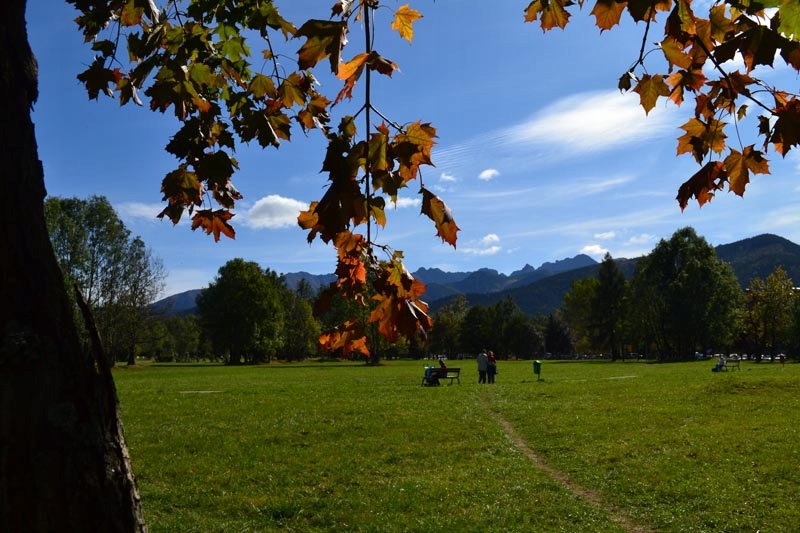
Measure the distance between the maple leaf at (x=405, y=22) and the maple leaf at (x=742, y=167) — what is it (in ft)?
5.18

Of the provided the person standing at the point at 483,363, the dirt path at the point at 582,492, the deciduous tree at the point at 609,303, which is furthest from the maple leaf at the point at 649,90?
the deciduous tree at the point at 609,303

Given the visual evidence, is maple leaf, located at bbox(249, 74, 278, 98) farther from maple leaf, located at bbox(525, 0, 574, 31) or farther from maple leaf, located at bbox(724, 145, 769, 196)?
maple leaf, located at bbox(724, 145, 769, 196)

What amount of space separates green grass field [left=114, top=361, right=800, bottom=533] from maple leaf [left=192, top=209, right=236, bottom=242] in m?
5.08

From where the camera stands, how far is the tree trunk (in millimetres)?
1777

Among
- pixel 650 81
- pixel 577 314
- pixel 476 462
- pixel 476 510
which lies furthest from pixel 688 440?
pixel 577 314

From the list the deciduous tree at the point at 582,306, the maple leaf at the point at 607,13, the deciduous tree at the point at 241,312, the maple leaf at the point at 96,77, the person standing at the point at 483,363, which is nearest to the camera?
the maple leaf at the point at 607,13

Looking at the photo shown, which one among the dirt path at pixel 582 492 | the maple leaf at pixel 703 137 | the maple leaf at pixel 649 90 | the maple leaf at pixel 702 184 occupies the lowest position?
the dirt path at pixel 582 492

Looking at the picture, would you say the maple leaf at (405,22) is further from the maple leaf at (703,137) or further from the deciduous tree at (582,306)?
the deciduous tree at (582,306)

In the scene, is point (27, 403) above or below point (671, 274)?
below

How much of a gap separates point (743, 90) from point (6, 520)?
316 cm

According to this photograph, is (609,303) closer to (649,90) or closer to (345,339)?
(649,90)

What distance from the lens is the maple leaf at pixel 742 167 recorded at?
8.34 feet

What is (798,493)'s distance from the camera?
784 centimetres

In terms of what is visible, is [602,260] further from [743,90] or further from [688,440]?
[743,90]
